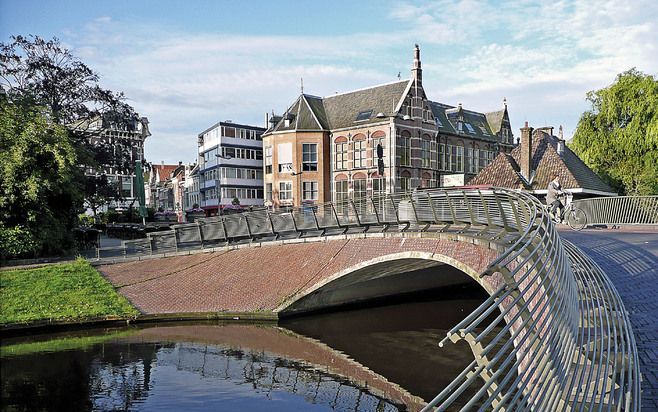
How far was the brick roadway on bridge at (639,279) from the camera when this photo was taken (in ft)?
19.0

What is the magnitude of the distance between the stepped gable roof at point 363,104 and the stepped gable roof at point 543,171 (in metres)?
13.6

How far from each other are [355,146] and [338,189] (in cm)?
430

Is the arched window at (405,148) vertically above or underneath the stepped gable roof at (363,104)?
underneath

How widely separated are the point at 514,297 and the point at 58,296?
18.4 metres

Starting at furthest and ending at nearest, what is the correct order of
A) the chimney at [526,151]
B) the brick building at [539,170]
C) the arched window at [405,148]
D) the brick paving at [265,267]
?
the arched window at [405,148], the chimney at [526,151], the brick building at [539,170], the brick paving at [265,267]

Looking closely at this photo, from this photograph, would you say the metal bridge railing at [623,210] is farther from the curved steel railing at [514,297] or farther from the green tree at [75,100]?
the green tree at [75,100]

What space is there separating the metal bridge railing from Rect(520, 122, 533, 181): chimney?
8.81 m

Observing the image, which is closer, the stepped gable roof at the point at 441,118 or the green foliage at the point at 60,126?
the green foliage at the point at 60,126

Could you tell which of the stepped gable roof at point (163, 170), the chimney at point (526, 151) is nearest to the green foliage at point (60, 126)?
the chimney at point (526, 151)

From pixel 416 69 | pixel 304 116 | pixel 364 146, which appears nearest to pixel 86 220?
pixel 304 116

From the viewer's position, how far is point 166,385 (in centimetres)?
1193

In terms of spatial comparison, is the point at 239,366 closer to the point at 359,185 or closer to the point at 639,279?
the point at 639,279

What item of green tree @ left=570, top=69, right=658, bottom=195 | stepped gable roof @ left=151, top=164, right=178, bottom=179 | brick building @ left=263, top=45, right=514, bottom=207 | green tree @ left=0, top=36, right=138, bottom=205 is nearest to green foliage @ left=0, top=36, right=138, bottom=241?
green tree @ left=0, top=36, right=138, bottom=205

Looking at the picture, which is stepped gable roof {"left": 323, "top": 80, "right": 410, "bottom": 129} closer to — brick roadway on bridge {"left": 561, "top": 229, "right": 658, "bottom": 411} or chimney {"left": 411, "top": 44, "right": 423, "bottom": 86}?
chimney {"left": 411, "top": 44, "right": 423, "bottom": 86}
